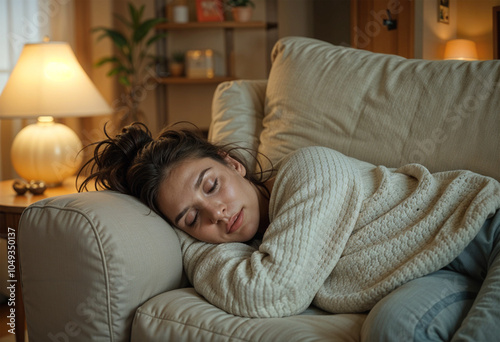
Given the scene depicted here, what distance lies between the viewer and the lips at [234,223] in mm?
1187

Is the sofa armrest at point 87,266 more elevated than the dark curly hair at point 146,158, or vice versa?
the dark curly hair at point 146,158

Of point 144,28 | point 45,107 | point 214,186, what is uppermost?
point 144,28

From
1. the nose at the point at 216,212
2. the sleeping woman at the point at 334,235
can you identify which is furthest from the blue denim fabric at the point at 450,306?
the nose at the point at 216,212

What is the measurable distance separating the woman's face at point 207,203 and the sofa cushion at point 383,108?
348 millimetres

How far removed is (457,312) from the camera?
924 millimetres

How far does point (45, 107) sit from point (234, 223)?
1109mm

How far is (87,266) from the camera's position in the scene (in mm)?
1071

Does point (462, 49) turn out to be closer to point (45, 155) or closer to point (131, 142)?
point (131, 142)

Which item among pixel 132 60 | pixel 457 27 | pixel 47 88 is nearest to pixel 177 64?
pixel 132 60

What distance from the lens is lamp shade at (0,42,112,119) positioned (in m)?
1.99

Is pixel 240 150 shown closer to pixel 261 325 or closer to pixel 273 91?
pixel 273 91

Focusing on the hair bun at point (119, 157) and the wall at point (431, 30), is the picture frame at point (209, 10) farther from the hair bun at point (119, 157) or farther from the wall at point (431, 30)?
the hair bun at point (119, 157)

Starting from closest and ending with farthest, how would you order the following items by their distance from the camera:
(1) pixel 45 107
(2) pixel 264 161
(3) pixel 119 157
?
1. (3) pixel 119 157
2. (2) pixel 264 161
3. (1) pixel 45 107

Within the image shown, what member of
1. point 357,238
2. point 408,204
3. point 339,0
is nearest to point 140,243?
point 357,238
